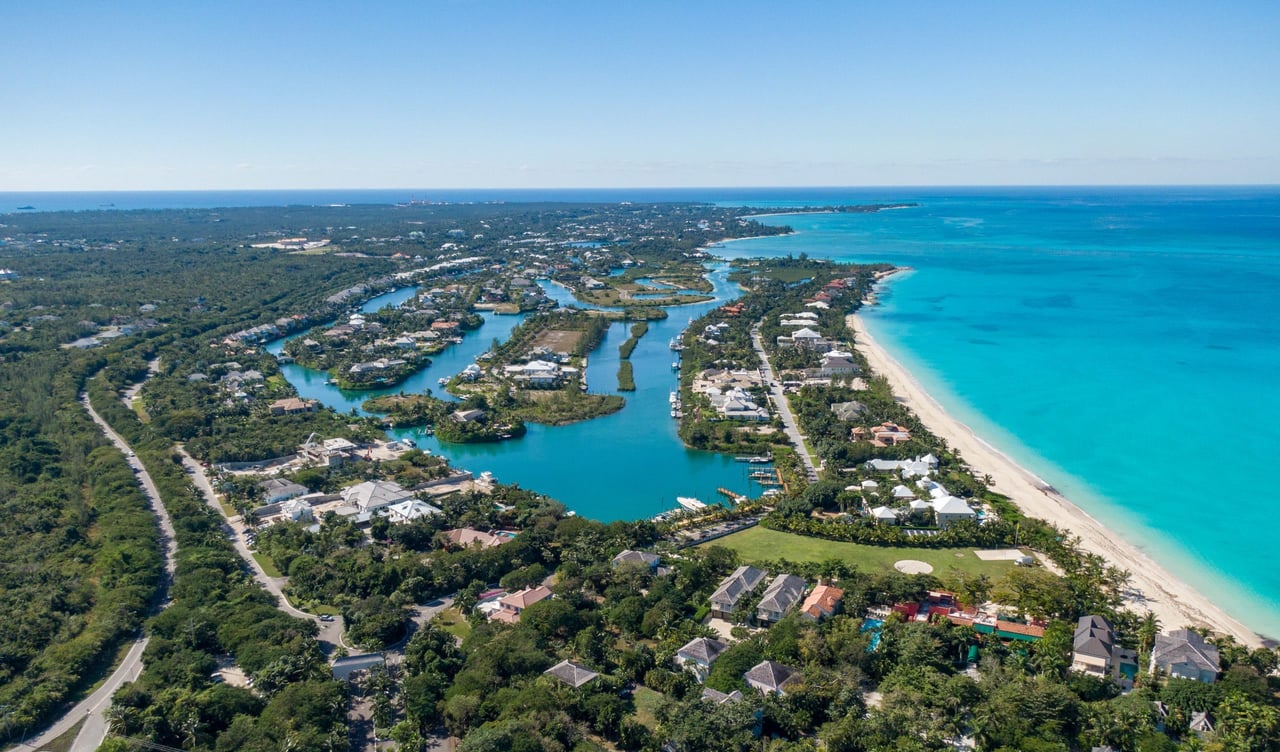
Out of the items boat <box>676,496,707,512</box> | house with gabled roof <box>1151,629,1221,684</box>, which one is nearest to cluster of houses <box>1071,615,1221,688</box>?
house with gabled roof <box>1151,629,1221,684</box>

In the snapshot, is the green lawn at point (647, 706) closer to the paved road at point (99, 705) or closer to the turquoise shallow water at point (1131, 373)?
the paved road at point (99, 705)

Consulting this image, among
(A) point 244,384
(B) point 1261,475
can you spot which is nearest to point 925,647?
(B) point 1261,475

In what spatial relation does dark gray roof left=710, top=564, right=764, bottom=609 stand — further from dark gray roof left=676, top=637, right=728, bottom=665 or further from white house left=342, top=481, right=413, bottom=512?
white house left=342, top=481, right=413, bottom=512

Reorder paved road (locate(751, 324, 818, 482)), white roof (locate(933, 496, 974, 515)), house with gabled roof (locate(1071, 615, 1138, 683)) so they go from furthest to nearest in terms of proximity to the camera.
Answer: paved road (locate(751, 324, 818, 482)) < white roof (locate(933, 496, 974, 515)) < house with gabled roof (locate(1071, 615, 1138, 683))

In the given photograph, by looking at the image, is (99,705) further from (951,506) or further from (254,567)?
(951,506)

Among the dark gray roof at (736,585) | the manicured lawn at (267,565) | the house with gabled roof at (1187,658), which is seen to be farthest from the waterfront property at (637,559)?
the house with gabled roof at (1187,658)

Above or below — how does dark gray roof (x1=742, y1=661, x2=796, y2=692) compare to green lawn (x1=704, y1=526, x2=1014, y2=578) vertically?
above

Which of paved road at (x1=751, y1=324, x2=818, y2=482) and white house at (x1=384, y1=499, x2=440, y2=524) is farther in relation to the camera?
paved road at (x1=751, y1=324, x2=818, y2=482)
